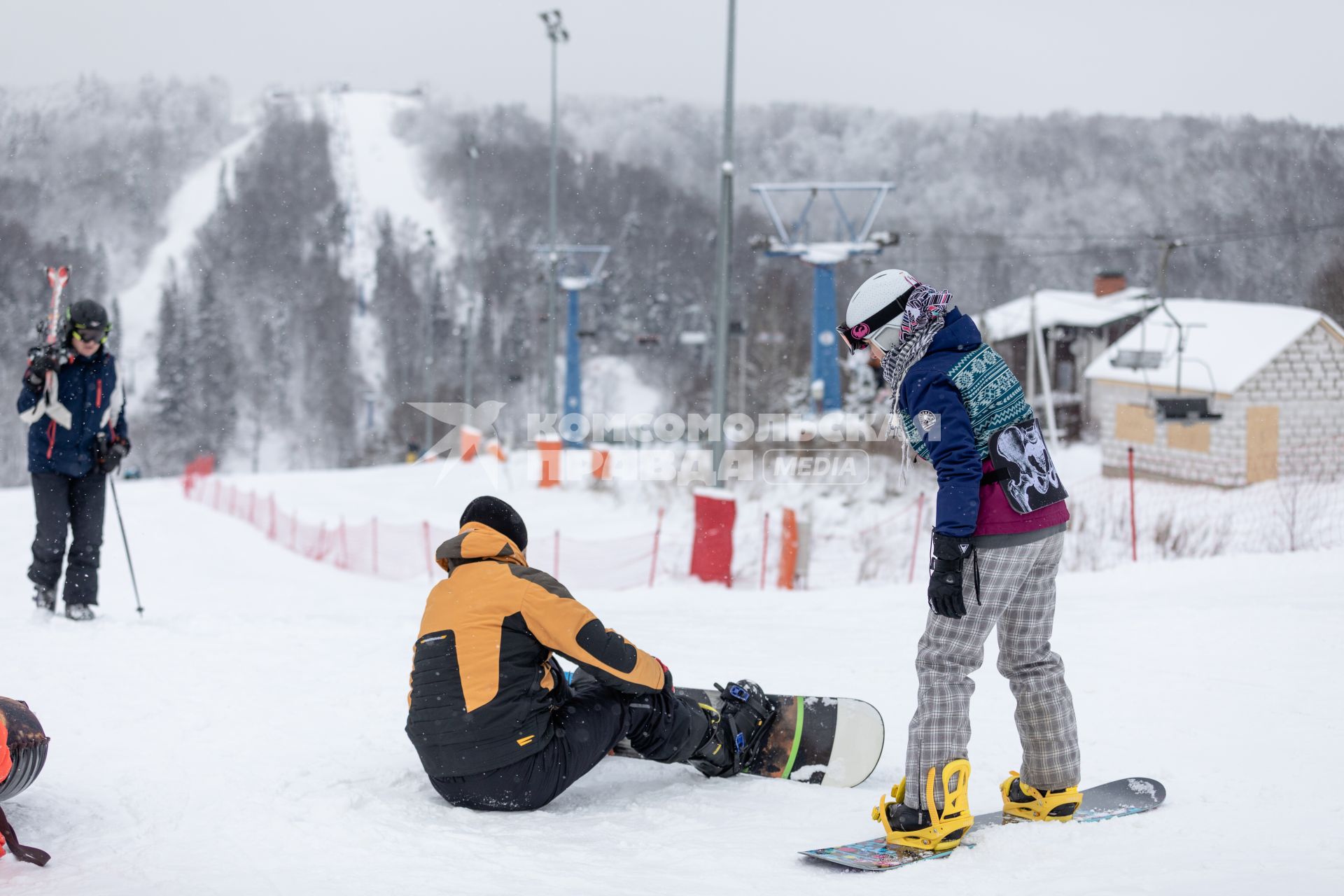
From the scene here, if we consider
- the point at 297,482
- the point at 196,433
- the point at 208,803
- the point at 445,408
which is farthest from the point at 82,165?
the point at 208,803

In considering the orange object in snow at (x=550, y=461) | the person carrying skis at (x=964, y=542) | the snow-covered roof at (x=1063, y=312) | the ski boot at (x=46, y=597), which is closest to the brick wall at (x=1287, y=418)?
A: the snow-covered roof at (x=1063, y=312)

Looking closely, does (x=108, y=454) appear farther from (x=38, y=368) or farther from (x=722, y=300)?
(x=722, y=300)

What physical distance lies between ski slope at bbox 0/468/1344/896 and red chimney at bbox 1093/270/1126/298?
29322mm

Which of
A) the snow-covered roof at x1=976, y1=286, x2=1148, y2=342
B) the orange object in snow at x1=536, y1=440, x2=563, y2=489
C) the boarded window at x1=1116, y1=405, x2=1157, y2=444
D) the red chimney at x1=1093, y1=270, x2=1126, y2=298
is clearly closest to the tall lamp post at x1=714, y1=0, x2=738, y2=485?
the boarded window at x1=1116, y1=405, x2=1157, y2=444

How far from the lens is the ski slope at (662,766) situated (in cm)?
258

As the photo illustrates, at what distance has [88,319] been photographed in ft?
17.2

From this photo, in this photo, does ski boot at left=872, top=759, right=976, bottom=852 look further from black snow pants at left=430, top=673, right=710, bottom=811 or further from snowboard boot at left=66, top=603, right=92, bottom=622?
snowboard boot at left=66, top=603, right=92, bottom=622

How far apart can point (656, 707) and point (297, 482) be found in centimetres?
2545

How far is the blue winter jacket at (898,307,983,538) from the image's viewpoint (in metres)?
2.64

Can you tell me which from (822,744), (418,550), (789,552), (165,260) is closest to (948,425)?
(822,744)

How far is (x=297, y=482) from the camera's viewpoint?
1057 inches

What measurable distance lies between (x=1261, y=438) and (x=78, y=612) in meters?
18.1

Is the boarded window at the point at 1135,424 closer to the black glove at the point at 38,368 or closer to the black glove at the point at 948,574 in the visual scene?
the black glove at the point at 38,368

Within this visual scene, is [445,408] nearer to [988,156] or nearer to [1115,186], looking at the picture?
[988,156]
